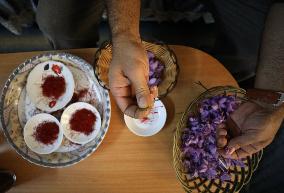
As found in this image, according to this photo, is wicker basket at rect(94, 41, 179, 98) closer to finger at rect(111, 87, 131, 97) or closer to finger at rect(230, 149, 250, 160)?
finger at rect(111, 87, 131, 97)

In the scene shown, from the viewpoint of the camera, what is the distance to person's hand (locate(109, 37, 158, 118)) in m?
0.83

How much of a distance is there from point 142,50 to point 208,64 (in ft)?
0.74

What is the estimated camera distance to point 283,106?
89 centimetres

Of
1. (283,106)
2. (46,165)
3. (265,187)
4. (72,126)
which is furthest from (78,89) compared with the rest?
(265,187)

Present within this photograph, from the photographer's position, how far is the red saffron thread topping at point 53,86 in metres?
0.97

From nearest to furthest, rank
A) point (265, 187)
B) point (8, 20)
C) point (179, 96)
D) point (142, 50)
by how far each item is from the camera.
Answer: point (142, 50)
point (179, 96)
point (265, 187)
point (8, 20)

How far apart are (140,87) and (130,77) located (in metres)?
0.04

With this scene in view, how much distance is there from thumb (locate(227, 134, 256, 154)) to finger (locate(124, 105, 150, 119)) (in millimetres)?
220

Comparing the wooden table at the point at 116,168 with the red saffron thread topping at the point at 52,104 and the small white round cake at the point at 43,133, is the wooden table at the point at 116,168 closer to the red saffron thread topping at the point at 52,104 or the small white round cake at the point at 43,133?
the small white round cake at the point at 43,133

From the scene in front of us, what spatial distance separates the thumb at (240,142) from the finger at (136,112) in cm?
22

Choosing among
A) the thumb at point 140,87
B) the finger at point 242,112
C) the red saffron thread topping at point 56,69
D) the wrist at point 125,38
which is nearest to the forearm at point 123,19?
the wrist at point 125,38

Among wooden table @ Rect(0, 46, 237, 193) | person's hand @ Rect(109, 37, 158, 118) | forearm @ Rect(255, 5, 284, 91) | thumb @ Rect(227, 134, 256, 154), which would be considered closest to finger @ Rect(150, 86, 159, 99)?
person's hand @ Rect(109, 37, 158, 118)

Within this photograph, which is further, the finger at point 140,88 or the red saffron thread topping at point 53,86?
the red saffron thread topping at point 53,86

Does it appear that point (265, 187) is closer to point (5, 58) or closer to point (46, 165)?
point (46, 165)
